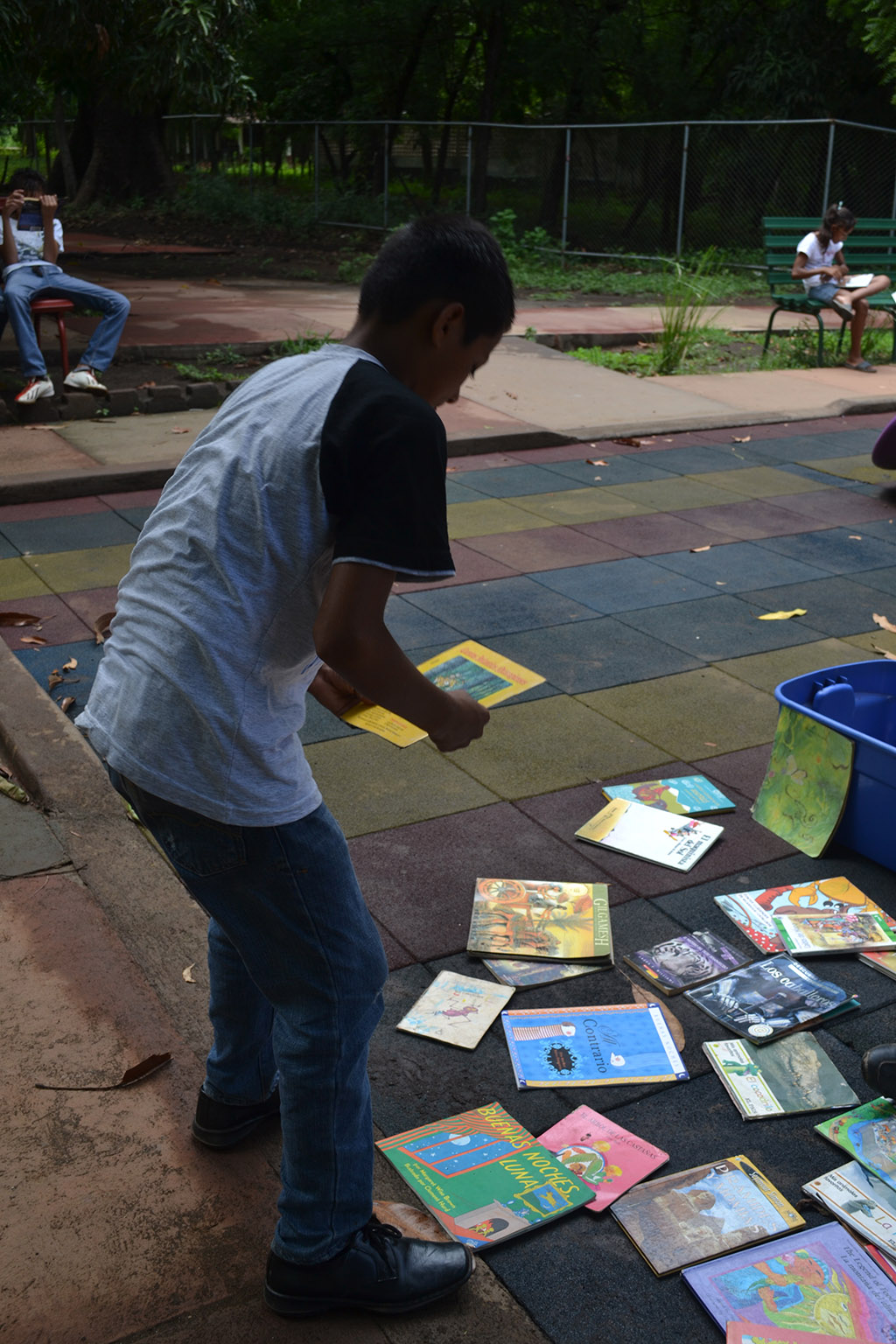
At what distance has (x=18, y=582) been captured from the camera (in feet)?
19.4

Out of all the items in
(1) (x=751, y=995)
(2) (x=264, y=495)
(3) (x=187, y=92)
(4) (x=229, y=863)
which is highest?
(3) (x=187, y=92)

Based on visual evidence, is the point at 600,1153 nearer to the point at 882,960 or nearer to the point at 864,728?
the point at 882,960

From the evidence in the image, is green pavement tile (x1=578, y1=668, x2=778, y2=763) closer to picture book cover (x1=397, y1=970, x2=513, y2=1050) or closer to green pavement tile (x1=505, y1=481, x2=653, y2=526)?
picture book cover (x1=397, y1=970, x2=513, y2=1050)

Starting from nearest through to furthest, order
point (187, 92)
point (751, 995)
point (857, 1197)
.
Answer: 1. point (857, 1197)
2. point (751, 995)
3. point (187, 92)

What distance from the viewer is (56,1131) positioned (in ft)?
8.18

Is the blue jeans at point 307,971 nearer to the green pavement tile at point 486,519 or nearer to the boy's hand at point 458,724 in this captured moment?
the boy's hand at point 458,724

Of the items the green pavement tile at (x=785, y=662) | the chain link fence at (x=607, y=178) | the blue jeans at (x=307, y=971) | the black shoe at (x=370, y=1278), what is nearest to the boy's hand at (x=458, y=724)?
the blue jeans at (x=307, y=971)

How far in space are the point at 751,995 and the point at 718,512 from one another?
4816 millimetres

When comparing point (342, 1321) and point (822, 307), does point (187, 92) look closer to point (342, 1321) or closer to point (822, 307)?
point (822, 307)

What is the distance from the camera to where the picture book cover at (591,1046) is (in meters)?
2.77

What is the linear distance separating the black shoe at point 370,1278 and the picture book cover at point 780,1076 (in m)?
0.87

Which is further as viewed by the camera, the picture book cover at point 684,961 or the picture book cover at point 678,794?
the picture book cover at point 678,794

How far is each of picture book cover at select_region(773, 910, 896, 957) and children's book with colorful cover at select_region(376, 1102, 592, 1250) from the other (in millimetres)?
1071

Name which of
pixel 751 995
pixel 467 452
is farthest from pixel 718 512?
pixel 751 995
